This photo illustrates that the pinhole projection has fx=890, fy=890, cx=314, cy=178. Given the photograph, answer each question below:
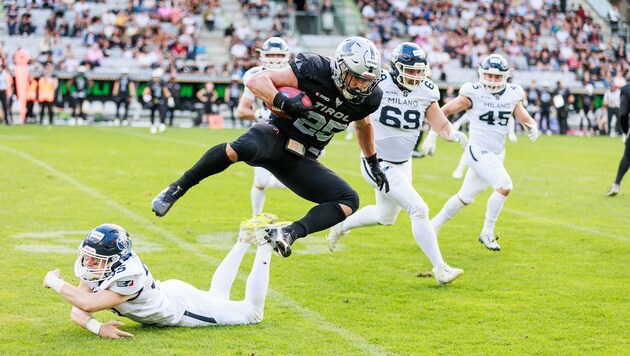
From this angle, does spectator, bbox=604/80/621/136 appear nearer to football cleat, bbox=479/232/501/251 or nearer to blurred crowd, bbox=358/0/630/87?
blurred crowd, bbox=358/0/630/87

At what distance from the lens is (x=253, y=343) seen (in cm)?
485

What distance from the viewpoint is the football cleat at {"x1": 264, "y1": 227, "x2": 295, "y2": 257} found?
16.5 ft

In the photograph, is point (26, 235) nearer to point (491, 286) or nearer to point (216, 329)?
point (216, 329)

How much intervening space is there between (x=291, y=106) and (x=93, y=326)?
1.63 m

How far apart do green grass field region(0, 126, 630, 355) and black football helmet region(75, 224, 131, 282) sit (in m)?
0.39

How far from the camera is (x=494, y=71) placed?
28.0 ft

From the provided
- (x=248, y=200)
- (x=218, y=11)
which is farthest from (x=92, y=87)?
(x=248, y=200)

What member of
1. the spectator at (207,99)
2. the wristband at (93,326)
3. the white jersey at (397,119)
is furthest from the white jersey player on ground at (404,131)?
the spectator at (207,99)

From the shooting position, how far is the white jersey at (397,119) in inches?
277

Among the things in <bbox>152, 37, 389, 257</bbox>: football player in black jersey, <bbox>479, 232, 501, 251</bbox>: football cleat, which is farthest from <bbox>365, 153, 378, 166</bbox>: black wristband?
<bbox>479, 232, 501, 251</bbox>: football cleat

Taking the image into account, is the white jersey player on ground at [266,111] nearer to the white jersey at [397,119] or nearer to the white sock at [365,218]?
the white sock at [365,218]

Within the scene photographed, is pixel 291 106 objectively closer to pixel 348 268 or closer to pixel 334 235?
pixel 348 268

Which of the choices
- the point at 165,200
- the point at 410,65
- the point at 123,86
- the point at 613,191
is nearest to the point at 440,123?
the point at 410,65

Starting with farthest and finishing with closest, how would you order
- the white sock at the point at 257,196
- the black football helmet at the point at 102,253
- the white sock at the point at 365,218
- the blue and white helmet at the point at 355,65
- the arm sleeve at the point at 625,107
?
the arm sleeve at the point at 625,107 → the white sock at the point at 257,196 → the white sock at the point at 365,218 → the blue and white helmet at the point at 355,65 → the black football helmet at the point at 102,253
